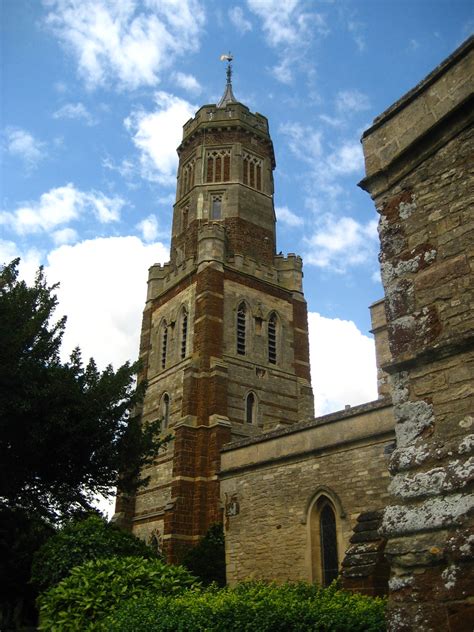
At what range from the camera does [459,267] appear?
15.0 ft

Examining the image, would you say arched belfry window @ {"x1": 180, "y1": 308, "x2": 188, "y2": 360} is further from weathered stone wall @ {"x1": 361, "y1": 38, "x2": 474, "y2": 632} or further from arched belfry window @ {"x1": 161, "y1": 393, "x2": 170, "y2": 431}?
weathered stone wall @ {"x1": 361, "y1": 38, "x2": 474, "y2": 632}

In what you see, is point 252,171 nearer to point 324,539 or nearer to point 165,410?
point 165,410

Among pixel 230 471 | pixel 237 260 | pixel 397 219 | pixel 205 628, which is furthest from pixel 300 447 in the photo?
pixel 237 260

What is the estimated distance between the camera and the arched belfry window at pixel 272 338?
29531 mm

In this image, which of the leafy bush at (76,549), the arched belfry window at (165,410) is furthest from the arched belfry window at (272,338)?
the leafy bush at (76,549)

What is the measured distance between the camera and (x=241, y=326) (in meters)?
29.0

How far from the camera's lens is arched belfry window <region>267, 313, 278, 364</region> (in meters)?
29.5

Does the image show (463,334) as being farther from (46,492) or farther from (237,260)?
(237,260)

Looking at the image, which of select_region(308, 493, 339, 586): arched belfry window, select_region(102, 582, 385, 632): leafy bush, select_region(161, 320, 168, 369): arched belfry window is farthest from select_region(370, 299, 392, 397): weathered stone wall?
select_region(102, 582, 385, 632): leafy bush

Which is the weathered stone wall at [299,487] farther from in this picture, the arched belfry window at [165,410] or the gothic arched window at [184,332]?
the gothic arched window at [184,332]

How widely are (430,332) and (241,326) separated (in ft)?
80.3

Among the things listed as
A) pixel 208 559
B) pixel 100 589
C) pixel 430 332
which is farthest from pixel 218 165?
pixel 430 332

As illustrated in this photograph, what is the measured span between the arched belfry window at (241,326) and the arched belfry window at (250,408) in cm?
224

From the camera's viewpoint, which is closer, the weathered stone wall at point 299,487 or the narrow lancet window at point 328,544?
the weathered stone wall at point 299,487
